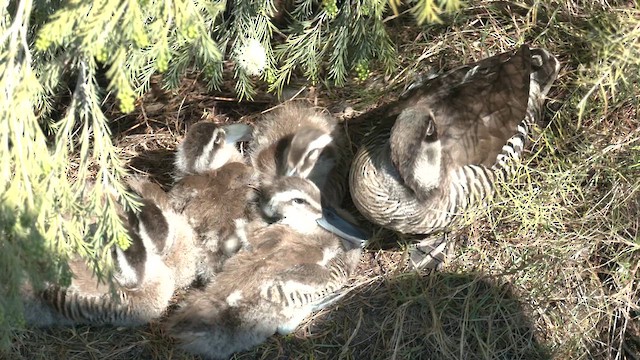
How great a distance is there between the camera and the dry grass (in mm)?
4453

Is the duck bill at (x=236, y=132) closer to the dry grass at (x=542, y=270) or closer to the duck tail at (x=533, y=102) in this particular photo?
the dry grass at (x=542, y=270)

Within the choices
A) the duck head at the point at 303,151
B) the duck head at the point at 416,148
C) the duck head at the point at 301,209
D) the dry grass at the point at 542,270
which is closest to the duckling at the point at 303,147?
the duck head at the point at 303,151

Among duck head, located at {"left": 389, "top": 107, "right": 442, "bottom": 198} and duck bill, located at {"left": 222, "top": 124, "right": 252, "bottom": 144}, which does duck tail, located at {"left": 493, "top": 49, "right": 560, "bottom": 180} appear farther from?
duck bill, located at {"left": 222, "top": 124, "right": 252, "bottom": 144}

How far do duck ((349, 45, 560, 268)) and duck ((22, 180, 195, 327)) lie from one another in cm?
115

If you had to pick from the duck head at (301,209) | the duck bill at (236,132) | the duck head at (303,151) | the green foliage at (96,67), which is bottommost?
the duck head at (301,209)

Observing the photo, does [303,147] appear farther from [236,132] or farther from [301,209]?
[236,132]

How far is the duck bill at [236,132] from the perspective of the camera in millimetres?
5062

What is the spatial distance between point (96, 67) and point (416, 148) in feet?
5.54

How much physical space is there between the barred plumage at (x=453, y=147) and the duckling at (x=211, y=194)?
69 centimetres

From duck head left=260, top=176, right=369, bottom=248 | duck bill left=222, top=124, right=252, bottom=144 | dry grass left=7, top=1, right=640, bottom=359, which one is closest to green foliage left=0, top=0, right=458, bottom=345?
duck bill left=222, top=124, right=252, bottom=144

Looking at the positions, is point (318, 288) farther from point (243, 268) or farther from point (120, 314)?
point (120, 314)

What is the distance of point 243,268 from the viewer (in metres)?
4.59

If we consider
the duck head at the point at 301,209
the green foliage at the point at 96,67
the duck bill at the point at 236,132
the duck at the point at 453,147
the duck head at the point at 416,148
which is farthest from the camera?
the duck bill at the point at 236,132

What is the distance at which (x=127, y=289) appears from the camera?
458 centimetres
